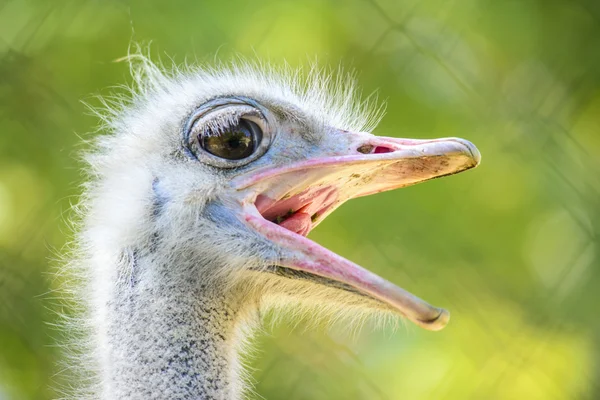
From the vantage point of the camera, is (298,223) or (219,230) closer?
(219,230)

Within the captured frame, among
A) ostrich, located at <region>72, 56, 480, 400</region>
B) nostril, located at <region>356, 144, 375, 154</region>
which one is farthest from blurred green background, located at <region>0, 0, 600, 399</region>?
nostril, located at <region>356, 144, 375, 154</region>

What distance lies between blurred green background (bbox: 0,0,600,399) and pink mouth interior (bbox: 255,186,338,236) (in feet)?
3.32

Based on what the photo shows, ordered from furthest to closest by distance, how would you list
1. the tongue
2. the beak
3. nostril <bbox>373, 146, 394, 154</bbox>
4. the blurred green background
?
the blurred green background, the tongue, nostril <bbox>373, 146, 394, 154</bbox>, the beak

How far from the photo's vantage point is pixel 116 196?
184 centimetres

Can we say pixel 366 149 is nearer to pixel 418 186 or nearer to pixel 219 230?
pixel 219 230

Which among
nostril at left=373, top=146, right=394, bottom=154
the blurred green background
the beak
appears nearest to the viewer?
the beak

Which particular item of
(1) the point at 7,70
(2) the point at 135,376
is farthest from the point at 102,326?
(1) the point at 7,70

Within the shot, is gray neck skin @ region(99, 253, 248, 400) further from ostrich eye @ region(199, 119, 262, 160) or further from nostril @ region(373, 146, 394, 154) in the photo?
nostril @ region(373, 146, 394, 154)

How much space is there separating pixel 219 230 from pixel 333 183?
0.24 metres

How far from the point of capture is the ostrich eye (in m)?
1.75

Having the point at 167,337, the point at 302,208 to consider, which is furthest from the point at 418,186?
the point at 167,337

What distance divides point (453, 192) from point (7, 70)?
1.45 m

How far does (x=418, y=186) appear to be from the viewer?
3.12 metres

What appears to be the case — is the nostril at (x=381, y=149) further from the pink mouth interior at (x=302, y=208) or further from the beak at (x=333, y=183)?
the pink mouth interior at (x=302, y=208)
